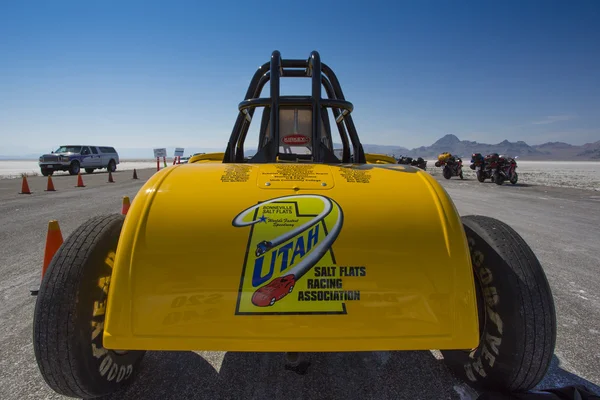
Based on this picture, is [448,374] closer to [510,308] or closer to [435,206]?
[510,308]

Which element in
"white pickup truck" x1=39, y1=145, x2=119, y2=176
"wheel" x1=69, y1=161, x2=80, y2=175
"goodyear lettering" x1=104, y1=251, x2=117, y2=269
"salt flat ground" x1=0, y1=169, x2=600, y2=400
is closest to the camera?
"goodyear lettering" x1=104, y1=251, x2=117, y2=269

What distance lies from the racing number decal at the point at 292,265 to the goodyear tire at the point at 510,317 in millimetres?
713

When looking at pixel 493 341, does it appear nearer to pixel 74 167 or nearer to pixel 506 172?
pixel 506 172

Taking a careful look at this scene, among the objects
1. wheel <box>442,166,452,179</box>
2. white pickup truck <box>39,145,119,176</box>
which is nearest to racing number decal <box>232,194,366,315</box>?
wheel <box>442,166,452,179</box>

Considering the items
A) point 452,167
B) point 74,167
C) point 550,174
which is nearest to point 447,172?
point 452,167

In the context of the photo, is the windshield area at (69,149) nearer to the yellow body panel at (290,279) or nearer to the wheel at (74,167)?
the wheel at (74,167)

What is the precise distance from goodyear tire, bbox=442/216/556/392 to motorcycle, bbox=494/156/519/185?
1760cm

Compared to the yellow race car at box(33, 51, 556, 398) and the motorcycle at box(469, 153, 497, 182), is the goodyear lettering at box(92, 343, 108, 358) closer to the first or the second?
the yellow race car at box(33, 51, 556, 398)

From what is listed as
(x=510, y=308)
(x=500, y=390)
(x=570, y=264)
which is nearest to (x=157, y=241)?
(x=510, y=308)

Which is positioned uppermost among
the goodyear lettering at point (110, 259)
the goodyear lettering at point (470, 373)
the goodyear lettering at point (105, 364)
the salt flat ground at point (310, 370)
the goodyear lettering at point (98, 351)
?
the goodyear lettering at point (110, 259)

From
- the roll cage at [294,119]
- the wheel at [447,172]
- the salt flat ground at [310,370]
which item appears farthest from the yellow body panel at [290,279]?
the wheel at [447,172]

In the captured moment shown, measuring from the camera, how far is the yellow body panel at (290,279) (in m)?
1.69

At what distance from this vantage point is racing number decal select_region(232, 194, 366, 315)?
67.4 inches

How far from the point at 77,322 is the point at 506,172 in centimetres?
1947
